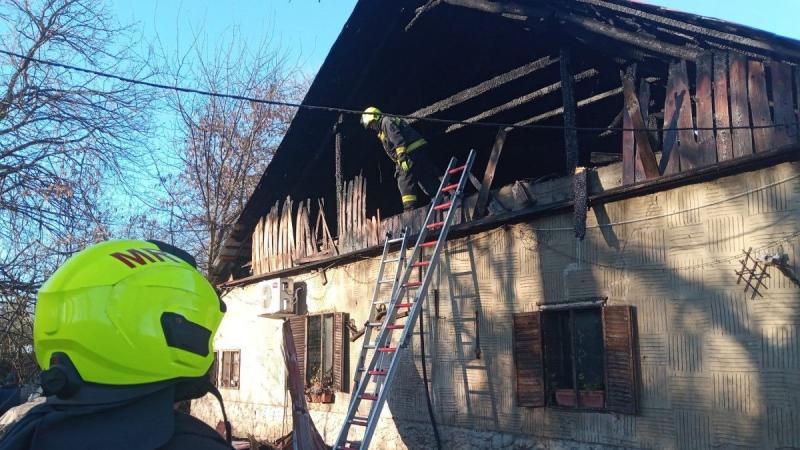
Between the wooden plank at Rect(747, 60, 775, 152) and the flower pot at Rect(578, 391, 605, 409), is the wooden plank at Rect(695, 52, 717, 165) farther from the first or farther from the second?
the flower pot at Rect(578, 391, 605, 409)

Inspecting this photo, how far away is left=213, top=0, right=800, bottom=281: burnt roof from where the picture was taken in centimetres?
614

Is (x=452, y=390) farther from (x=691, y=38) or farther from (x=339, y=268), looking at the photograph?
(x=691, y=38)

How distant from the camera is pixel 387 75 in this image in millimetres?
9922

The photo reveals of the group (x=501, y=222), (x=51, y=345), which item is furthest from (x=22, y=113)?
(x=51, y=345)

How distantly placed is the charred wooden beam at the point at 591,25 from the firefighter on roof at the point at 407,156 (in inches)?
65.7

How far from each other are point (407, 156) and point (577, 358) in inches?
130

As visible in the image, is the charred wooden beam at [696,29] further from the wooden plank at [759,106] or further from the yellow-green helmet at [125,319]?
the yellow-green helmet at [125,319]

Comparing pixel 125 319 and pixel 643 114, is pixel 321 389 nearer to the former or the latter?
pixel 643 114

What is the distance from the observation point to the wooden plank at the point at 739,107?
5.28 m

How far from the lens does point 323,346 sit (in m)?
9.77

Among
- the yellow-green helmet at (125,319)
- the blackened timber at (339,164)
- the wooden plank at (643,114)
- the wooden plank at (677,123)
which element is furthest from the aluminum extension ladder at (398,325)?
the yellow-green helmet at (125,319)

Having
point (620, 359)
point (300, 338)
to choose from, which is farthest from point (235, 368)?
point (620, 359)

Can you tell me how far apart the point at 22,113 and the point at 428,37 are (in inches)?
253

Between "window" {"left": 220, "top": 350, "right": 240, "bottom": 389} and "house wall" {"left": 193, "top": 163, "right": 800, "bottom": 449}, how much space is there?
4777mm
